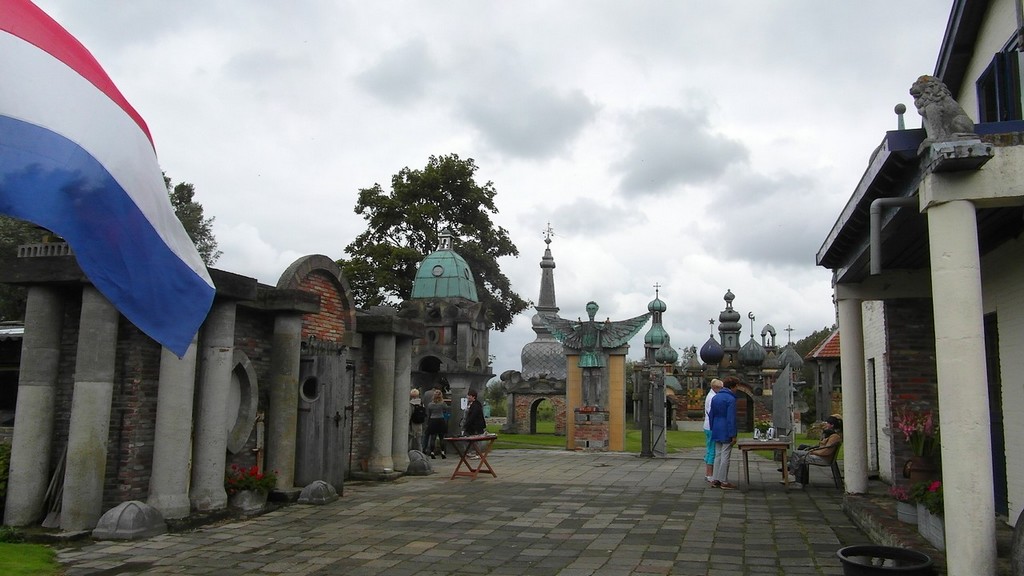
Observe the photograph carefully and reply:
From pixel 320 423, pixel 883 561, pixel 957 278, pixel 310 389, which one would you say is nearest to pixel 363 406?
pixel 310 389

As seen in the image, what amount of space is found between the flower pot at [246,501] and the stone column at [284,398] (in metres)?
0.81

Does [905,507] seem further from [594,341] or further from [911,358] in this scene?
[594,341]

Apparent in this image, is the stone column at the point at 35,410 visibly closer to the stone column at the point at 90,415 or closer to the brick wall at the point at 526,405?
the stone column at the point at 90,415

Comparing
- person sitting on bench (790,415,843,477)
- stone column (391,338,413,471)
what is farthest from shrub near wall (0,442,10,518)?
person sitting on bench (790,415,843,477)

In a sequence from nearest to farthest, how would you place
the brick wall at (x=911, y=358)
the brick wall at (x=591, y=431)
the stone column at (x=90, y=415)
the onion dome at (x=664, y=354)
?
the stone column at (x=90, y=415) < the brick wall at (x=911, y=358) < the brick wall at (x=591, y=431) < the onion dome at (x=664, y=354)

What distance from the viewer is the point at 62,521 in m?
8.55

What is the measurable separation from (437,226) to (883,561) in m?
33.7

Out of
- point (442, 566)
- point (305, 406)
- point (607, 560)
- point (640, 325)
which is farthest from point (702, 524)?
point (640, 325)

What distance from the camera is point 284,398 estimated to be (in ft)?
38.0

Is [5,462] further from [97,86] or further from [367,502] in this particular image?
[97,86]

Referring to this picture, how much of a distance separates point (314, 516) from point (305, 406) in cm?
212

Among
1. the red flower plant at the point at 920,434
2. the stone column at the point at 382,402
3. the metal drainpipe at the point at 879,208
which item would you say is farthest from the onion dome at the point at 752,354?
the metal drainpipe at the point at 879,208

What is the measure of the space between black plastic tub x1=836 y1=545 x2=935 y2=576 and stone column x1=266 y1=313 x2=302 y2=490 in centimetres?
763

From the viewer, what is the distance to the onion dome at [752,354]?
46969 millimetres
